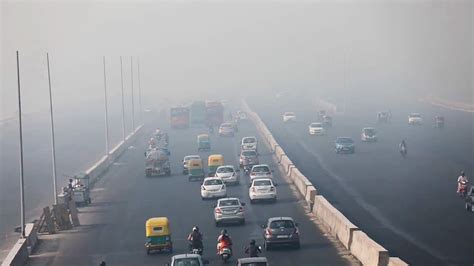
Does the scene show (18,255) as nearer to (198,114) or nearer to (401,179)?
(401,179)

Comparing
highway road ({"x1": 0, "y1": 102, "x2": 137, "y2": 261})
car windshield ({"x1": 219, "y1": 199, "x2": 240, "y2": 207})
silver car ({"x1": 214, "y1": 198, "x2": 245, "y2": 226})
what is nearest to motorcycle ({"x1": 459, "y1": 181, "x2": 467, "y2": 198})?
silver car ({"x1": 214, "y1": 198, "x2": 245, "y2": 226})

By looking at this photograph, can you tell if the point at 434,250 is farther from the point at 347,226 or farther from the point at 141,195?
the point at 141,195

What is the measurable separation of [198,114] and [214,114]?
1999 mm

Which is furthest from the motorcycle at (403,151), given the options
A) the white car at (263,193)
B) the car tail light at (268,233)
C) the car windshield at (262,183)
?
the car tail light at (268,233)

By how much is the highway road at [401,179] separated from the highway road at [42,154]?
57.5 ft

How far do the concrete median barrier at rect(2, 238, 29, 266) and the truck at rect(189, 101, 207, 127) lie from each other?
77.9m

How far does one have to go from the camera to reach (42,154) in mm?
105062

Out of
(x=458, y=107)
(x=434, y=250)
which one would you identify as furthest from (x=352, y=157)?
(x=458, y=107)

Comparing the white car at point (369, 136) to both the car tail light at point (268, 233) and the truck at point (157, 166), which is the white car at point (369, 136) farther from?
the car tail light at point (268, 233)

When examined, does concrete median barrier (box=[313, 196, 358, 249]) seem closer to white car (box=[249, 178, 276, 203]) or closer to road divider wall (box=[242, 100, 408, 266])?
road divider wall (box=[242, 100, 408, 266])

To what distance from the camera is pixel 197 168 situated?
6519 centimetres

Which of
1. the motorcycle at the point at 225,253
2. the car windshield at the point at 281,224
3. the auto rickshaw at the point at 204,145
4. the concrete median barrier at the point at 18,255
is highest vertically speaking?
the auto rickshaw at the point at 204,145

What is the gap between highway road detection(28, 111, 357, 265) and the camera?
3564 centimetres

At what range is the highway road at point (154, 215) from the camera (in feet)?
117
